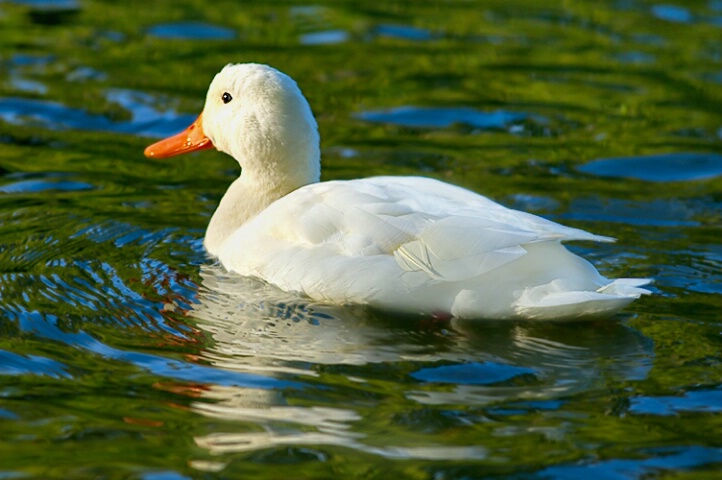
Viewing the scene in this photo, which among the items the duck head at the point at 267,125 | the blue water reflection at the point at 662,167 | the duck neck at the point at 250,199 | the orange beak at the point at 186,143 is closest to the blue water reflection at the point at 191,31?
the orange beak at the point at 186,143

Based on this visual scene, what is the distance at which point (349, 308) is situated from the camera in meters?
6.38

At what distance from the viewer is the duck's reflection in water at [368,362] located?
497 centimetres

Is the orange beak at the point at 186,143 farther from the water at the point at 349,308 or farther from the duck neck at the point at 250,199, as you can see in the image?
the duck neck at the point at 250,199

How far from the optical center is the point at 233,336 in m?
6.03

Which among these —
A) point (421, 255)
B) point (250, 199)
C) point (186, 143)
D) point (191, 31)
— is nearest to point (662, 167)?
point (250, 199)

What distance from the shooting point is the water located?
16.0 feet

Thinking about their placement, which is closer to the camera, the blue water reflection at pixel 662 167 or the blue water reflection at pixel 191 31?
the blue water reflection at pixel 662 167

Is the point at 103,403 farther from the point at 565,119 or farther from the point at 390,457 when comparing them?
the point at 565,119

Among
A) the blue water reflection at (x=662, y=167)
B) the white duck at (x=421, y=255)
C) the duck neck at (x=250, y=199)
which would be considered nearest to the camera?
the white duck at (x=421, y=255)

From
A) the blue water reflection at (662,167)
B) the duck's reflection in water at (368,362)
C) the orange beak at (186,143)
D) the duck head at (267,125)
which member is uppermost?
the duck head at (267,125)

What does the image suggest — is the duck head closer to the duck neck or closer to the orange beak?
the duck neck

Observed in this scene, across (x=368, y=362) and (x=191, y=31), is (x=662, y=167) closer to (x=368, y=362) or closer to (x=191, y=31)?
(x=368, y=362)

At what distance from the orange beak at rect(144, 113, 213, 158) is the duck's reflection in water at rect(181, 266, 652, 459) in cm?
160

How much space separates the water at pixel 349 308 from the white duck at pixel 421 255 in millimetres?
143
